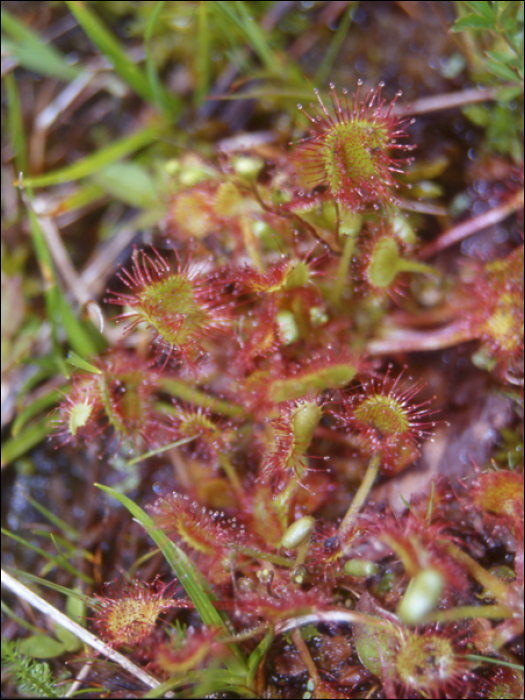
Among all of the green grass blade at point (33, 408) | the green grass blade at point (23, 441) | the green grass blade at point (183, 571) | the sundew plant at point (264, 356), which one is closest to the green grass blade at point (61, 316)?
the sundew plant at point (264, 356)

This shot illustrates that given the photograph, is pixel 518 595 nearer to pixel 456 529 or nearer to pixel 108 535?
pixel 456 529

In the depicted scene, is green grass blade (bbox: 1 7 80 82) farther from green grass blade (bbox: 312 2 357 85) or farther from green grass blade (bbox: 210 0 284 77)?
green grass blade (bbox: 312 2 357 85)

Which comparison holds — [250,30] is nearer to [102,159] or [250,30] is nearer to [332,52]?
[332,52]

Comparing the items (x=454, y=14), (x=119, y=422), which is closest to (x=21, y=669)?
(x=119, y=422)

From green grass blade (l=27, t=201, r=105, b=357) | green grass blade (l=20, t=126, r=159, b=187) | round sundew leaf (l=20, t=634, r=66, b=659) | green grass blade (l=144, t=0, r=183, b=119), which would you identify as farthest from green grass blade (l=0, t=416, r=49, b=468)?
green grass blade (l=144, t=0, r=183, b=119)

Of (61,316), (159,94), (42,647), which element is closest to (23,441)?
(61,316)

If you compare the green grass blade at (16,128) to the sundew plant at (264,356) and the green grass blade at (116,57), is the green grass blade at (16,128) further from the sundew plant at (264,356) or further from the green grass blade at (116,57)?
the green grass blade at (116,57)
